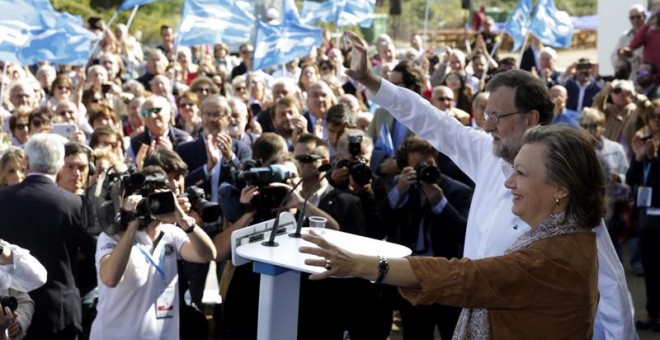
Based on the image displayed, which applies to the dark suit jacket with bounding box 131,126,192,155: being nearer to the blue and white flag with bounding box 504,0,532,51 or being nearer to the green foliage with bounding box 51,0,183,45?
the blue and white flag with bounding box 504,0,532,51

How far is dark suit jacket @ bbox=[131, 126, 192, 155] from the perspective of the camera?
9.05 metres

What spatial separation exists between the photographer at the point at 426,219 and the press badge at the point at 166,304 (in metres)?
1.78

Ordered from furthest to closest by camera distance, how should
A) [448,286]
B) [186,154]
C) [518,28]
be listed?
1. [518,28]
2. [186,154]
3. [448,286]

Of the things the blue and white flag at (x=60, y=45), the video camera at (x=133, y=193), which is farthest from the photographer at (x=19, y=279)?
the blue and white flag at (x=60, y=45)

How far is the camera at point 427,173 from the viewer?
6527 mm

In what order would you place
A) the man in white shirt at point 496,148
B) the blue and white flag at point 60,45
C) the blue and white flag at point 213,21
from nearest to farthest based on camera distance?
the man in white shirt at point 496,148
the blue and white flag at point 60,45
the blue and white flag at point 213,21

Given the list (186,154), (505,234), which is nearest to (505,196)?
(505,234)

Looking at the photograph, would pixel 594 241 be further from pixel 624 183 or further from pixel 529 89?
pixel 624 183

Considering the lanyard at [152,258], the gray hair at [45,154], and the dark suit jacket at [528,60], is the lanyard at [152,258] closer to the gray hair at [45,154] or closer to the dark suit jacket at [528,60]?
the gray hair at [45,154]

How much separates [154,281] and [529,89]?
6.86 feet

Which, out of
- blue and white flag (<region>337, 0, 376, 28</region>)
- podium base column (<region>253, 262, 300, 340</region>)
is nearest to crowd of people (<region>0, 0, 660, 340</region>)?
podium base column (<region>253, 262, 300, 340</region>)

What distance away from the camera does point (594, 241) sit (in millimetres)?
3324

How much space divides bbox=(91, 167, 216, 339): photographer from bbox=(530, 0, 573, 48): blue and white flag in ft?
33.9

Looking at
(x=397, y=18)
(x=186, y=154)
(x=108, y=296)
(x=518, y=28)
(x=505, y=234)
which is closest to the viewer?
(x=505, y=234)
